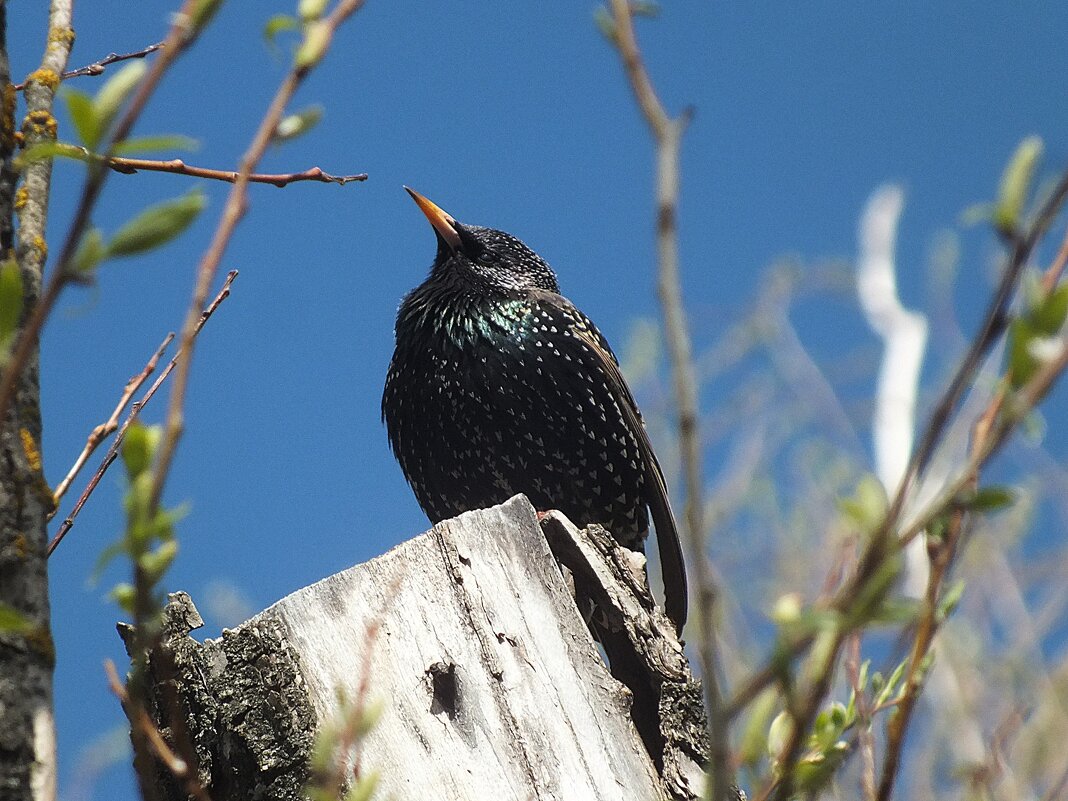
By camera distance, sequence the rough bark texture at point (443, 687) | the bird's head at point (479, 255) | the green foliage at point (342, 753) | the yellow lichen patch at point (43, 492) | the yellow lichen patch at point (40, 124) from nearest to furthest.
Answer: the green foliage at point (342, 753) → the yellow lichen patch at point (43, 492) → the yellow lichen patch at point (40, 124) → the rough bark texture at point (443, 687) → the bird's head at point (479, 255)

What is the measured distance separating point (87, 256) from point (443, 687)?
1556 millimetres

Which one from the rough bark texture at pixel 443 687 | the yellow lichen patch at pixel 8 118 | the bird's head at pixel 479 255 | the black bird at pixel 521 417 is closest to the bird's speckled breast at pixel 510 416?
the black bird at pixel 521 417

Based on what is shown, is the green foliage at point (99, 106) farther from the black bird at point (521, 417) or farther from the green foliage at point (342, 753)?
the black bird at point (521, 417)

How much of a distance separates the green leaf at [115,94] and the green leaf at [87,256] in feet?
0.24

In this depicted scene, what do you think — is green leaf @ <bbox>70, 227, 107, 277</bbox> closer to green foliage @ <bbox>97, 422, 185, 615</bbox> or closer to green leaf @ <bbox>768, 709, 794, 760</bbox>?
green foliage @ <bbox>97, 422, 185, 615</bbox>

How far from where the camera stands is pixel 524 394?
4.05 m

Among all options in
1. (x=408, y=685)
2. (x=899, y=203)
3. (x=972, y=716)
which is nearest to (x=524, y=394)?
(x=408, y=685)

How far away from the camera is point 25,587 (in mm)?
1042

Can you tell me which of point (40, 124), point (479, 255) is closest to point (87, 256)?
point (40, 124)

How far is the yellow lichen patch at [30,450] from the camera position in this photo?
1.07m

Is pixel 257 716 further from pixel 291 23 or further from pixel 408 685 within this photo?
pixel 291 23

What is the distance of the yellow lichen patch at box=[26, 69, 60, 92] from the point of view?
4.44 feet

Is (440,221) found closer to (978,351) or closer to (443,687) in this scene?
(443,687)

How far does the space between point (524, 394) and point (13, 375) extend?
10.7 ft
